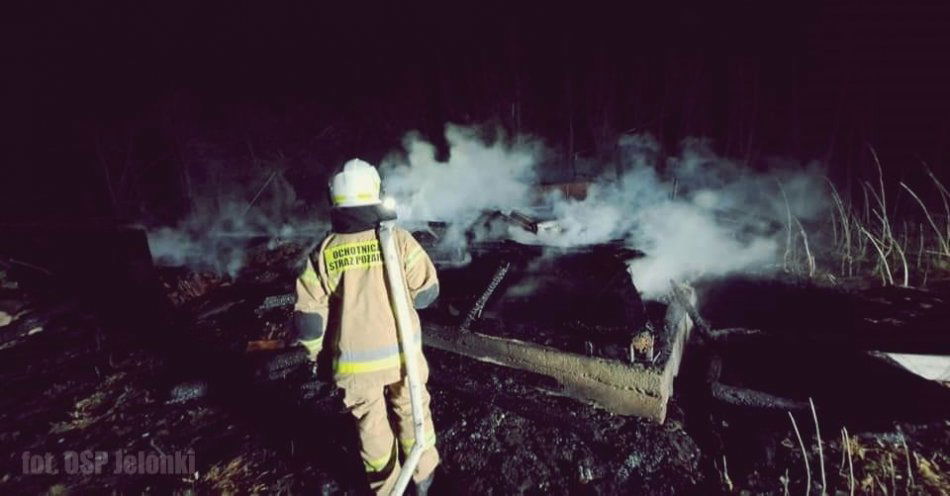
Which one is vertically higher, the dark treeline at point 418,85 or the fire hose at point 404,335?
the dark treeline at point 418,85

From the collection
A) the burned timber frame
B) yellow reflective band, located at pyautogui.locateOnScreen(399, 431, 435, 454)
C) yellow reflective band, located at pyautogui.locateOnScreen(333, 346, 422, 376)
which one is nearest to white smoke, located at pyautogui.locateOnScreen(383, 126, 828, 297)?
the burned timber frame

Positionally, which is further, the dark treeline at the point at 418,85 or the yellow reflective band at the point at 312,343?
the dark treeline at the point at 418,85

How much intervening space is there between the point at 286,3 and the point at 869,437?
1233cm

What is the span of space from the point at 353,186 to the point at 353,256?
44 cm

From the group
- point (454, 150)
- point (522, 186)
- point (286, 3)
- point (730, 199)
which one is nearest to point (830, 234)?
point (730, 199)

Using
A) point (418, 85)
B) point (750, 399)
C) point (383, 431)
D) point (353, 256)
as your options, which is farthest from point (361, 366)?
point (418, 85)

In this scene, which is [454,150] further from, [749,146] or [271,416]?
[271,416]

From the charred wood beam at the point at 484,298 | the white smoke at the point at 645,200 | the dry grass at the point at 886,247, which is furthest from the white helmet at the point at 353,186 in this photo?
the dry grass at the point at 886,247

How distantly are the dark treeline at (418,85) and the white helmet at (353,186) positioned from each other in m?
8.43

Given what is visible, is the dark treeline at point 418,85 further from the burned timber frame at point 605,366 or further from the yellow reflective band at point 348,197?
the yellow reflective band at point 348,197

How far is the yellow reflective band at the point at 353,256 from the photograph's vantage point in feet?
8.86

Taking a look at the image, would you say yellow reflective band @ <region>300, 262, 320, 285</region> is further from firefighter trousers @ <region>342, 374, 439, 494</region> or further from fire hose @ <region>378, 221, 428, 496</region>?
firefighter trousers @ <region>342, 374, 439, 494</region>

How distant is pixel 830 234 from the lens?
26.2ft

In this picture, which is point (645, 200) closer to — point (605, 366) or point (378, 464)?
point (605, 366)
